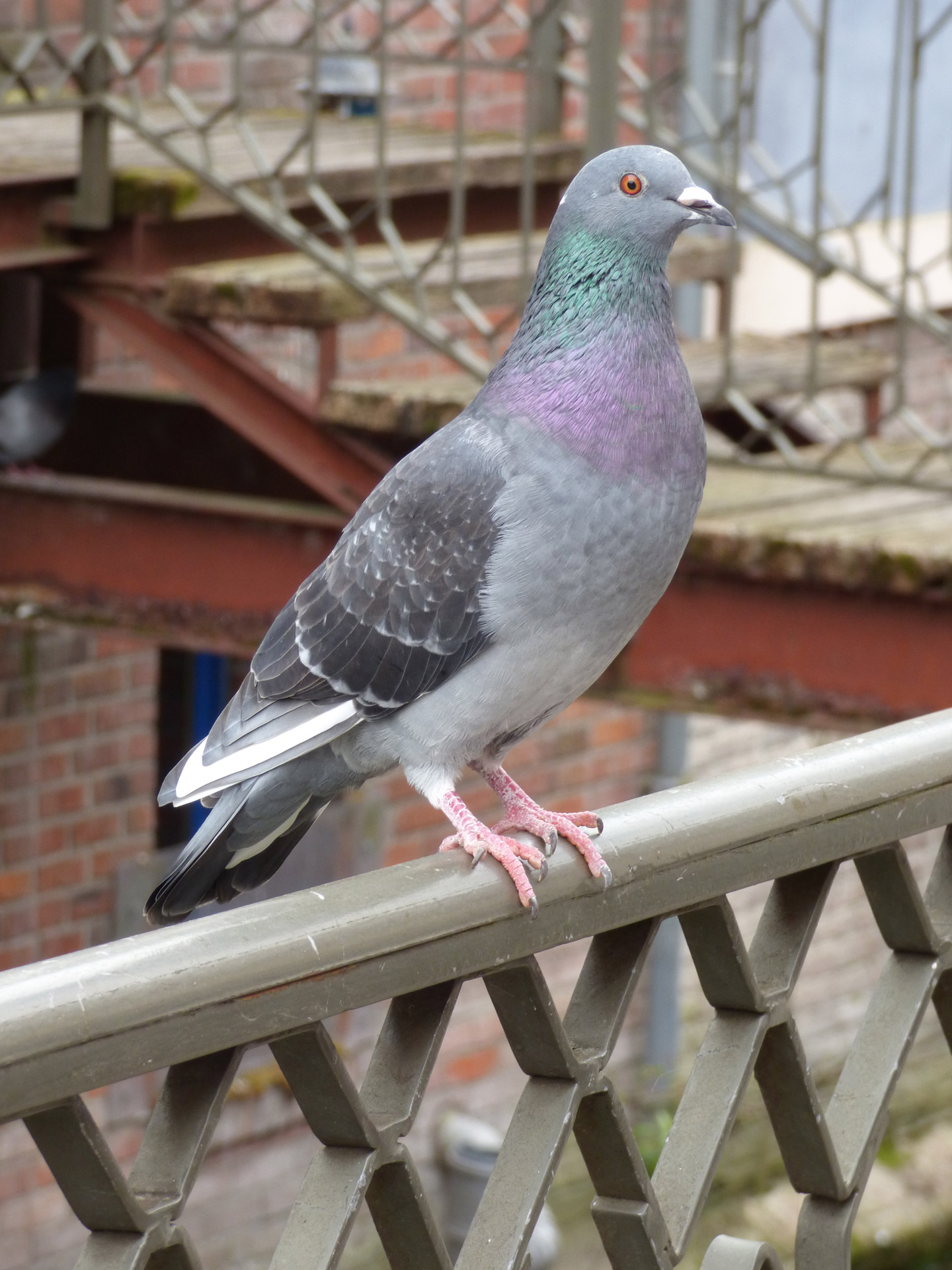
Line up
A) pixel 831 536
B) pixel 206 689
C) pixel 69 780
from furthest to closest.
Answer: pixel 206 689, pixel 69 780, pixel 831 536

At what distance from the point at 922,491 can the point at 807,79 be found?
2.50 m

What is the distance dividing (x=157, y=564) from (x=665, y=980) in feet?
8.81

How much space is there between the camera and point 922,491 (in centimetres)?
324

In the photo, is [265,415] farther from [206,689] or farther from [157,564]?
[206,689]

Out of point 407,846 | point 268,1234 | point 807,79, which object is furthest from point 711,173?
point 268,1234

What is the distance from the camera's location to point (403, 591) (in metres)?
1.92

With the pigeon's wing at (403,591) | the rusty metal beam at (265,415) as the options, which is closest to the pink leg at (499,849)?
the pigeon's wing at (403,591)

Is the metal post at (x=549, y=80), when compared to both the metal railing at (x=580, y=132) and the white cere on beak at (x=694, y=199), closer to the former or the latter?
the metal railing at (x=580, y=132)

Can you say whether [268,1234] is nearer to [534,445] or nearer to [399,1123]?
[534,445]

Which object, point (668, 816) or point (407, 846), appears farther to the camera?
point (407, 846)

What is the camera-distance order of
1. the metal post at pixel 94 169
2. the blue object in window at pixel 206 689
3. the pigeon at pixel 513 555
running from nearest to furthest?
1. the pigeon at pixel 513 555
2. the metal post at pixel 94 169
3. the blue object in window at pixel 206 689

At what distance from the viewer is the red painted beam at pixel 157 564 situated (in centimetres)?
324

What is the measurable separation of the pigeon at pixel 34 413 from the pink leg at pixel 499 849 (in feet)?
6.12

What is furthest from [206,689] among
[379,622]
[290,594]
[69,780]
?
[379,622]
